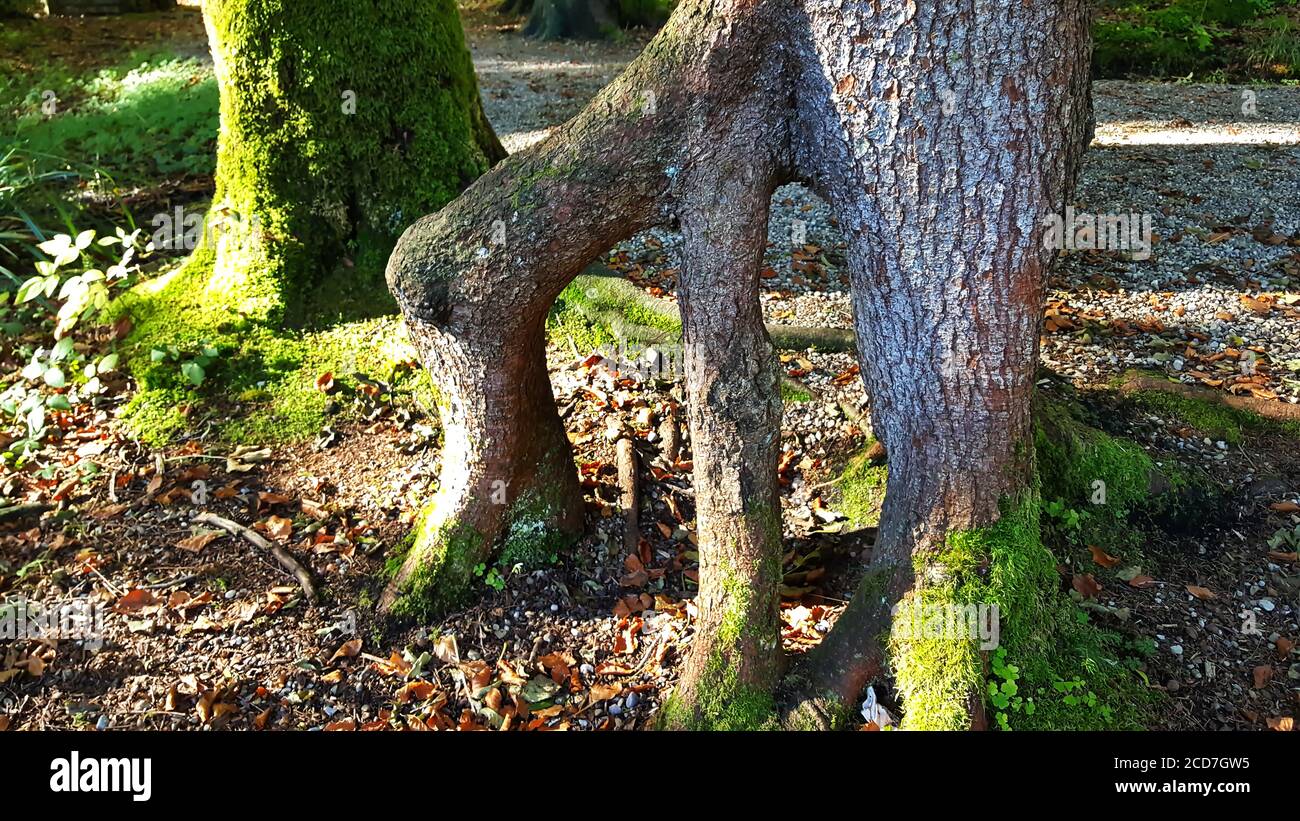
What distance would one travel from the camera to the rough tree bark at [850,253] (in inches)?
96.9

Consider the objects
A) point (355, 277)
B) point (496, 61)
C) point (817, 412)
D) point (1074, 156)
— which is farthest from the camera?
point (496, 61)

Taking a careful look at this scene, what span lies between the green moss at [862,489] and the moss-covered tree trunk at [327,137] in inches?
96.5

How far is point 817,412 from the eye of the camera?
4195 mm

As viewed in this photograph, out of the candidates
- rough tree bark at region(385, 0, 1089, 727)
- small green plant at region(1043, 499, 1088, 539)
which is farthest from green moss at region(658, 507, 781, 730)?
small green plant at region(1043, 499, 1088, 539)

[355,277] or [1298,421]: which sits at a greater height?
[355,277]

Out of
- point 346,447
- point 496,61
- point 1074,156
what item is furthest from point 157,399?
point 496,61

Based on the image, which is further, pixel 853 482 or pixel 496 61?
pixel 496 61

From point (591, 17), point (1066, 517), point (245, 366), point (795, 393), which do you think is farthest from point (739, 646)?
point (591, 17)

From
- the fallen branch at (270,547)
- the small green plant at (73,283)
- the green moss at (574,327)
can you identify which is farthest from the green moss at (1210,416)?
the small green plant at (73,283)

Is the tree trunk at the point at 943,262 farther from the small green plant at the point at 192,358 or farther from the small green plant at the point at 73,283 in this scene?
the small green plant at the point at 73,283

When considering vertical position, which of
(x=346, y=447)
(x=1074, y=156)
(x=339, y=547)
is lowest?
(x=339, y=547)

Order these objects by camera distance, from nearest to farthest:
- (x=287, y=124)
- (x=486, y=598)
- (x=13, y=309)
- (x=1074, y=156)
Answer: (x=1074, y=156), (x=486, y=598), (x=287, y=124), (x=13, y=309)

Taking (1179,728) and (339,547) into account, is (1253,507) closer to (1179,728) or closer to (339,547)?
(1179,728)

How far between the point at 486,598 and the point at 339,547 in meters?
0.72
